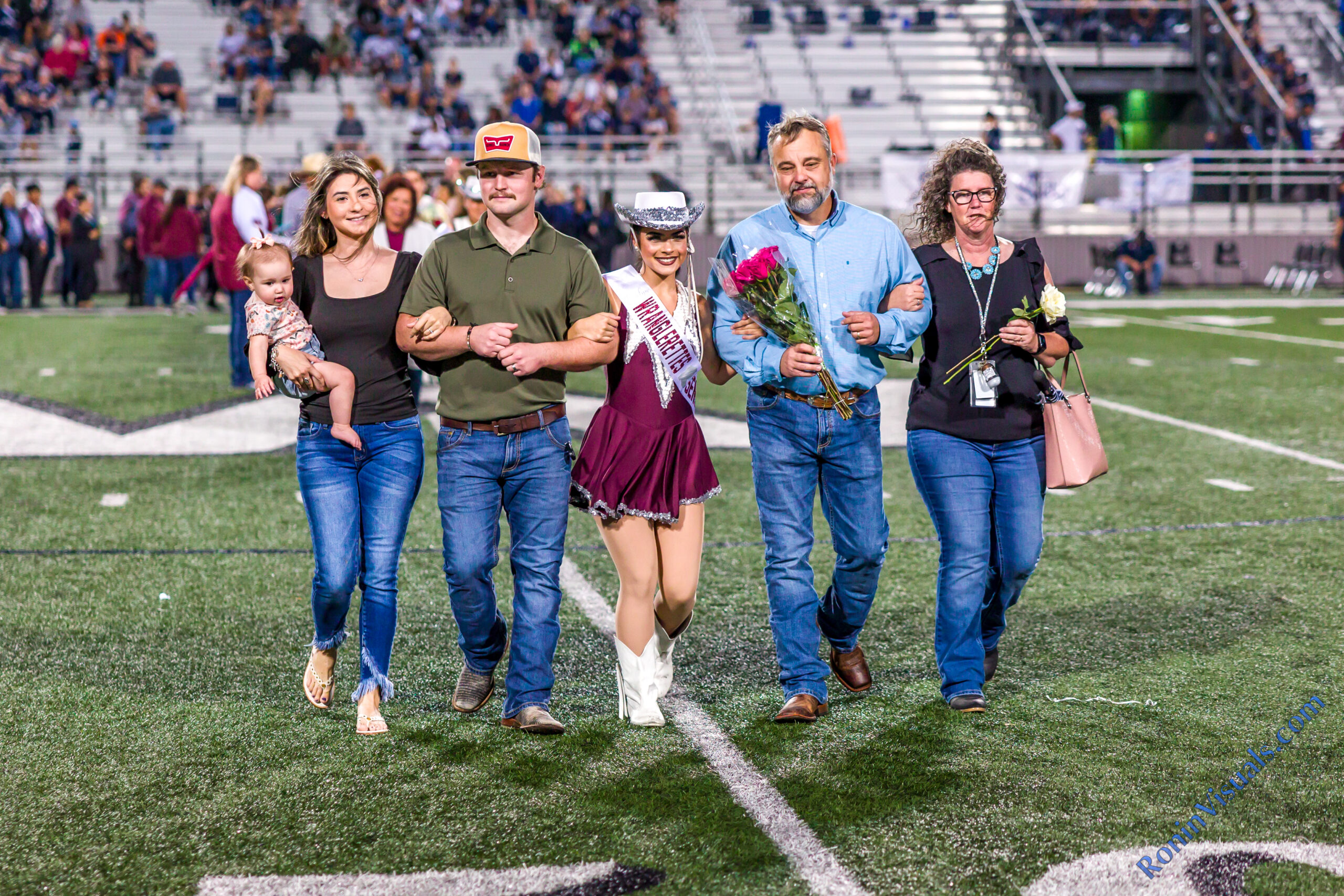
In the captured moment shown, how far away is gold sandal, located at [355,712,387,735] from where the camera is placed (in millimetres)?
4418

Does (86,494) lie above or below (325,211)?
below

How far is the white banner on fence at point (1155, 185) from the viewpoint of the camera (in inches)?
1052

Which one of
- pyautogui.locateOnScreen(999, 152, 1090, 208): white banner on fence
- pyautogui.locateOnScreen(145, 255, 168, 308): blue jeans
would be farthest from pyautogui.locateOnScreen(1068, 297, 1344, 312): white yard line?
pyautogui.locateOnScreen(145, 255, 168, 308): blue jeans

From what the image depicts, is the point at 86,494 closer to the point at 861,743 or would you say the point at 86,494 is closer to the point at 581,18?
the point at 861,743

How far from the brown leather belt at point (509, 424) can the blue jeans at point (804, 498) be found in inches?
28.7

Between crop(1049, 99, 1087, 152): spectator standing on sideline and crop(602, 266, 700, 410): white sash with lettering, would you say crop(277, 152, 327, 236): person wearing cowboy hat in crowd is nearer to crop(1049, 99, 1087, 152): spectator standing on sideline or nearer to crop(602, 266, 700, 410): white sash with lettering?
crop(602, 266, 700, 410): white sash with lettering

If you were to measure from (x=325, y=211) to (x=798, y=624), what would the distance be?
204cm

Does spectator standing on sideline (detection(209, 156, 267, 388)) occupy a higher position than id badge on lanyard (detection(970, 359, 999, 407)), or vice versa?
spectator standing on sideline (detection(209, 156, 267, 388))

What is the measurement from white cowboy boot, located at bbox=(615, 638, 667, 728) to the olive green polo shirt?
0.86m

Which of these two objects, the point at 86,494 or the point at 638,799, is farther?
the point at 86,494

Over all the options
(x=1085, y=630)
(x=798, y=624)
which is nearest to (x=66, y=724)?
(x=798, y=624)

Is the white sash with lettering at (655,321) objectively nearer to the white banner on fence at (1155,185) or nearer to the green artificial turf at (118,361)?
the green artificial turf at (118,361)

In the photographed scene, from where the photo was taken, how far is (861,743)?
433cm

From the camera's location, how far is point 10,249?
2233cm
